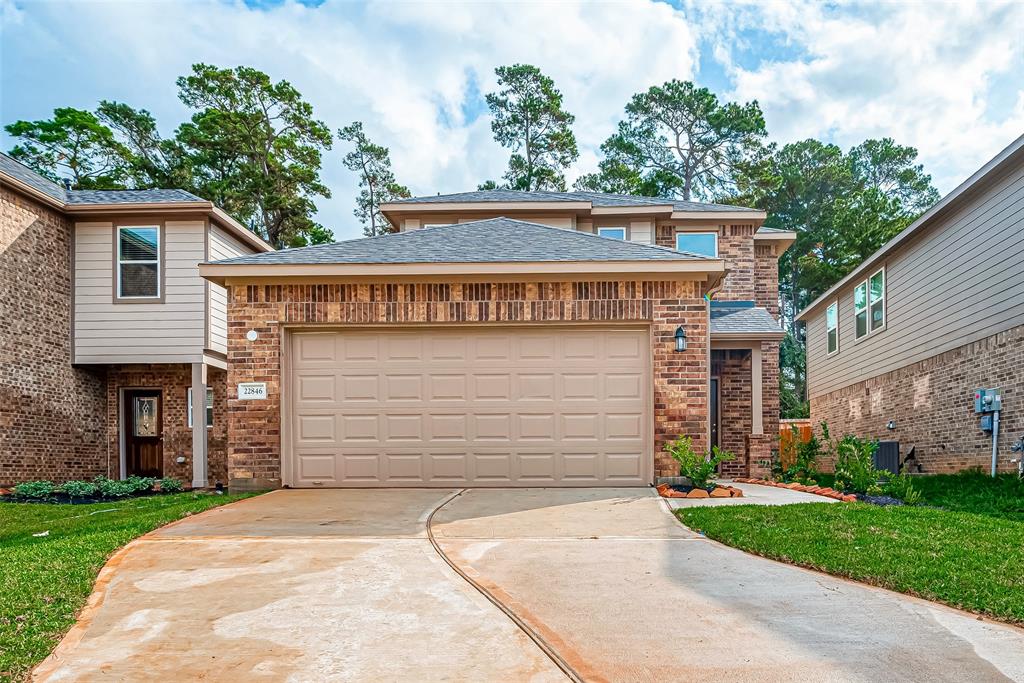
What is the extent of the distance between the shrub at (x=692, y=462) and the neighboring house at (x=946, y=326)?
493 centimetres

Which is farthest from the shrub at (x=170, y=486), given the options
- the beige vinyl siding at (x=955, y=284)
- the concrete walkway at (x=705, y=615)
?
the beige vinyl siding at (x=955, y=284)

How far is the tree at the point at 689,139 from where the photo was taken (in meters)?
37.5

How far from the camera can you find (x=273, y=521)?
25.6 ft

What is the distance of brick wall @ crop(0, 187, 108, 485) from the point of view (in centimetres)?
1320

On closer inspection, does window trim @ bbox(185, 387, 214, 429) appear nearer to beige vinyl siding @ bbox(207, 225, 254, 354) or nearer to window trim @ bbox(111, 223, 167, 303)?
beige vinyl siding @ bbox(207, 225, 254, 354)

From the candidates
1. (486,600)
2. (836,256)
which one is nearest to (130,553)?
(486,600)

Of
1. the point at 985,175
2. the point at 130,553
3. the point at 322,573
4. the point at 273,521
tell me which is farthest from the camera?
the point at 985,175

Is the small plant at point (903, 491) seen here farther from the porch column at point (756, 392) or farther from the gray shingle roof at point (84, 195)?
the gray shingle roof at point (84, 195)

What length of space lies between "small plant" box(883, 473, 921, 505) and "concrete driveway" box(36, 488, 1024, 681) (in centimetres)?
393

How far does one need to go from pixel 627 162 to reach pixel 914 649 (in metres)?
36.3

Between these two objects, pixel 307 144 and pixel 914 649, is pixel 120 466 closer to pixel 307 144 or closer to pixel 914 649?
pixel 914 649

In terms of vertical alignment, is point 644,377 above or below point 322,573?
above

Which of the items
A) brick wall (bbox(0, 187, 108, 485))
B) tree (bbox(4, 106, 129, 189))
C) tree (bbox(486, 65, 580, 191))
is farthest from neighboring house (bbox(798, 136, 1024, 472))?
tree (bbox(4, 106, 129, 189))

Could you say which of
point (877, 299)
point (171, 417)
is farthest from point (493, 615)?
point (877, 299)
